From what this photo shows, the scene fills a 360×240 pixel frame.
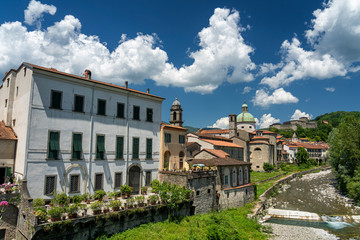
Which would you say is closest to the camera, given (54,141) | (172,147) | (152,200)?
(54,141)

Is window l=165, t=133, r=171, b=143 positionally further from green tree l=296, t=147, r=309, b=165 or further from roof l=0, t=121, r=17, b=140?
green tree l=296, t=147, r=309, b=165

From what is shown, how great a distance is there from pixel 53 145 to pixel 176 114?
25943 millimetres

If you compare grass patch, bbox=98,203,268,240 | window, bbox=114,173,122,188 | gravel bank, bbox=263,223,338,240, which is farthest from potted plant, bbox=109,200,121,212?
gravel bank, bbox=263,223,338,240

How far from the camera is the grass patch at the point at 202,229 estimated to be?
1752cm

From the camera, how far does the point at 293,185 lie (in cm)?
4931

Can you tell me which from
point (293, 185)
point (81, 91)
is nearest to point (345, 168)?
point (293, 185)

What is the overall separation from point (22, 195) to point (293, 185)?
4967 centimetres

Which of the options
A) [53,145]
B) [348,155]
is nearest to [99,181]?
[53,145]

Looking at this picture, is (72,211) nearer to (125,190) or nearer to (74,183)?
(74,183)

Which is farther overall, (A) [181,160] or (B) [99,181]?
(A) [181,160]

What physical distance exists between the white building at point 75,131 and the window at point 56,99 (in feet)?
0.24

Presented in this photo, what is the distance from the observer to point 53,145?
1844cm

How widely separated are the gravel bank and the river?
30 centimetres

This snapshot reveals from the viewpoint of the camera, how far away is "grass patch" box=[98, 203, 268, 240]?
1752 cm
